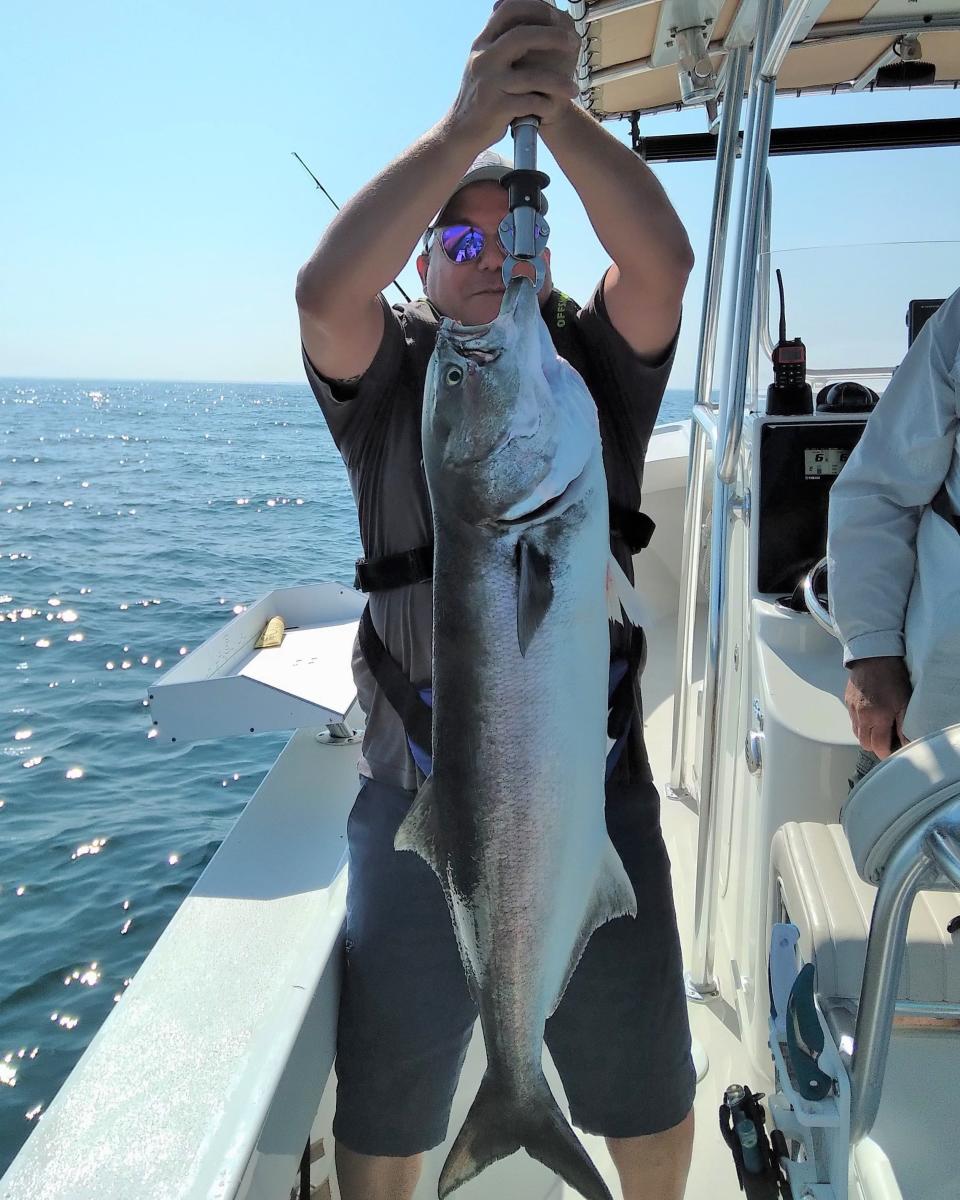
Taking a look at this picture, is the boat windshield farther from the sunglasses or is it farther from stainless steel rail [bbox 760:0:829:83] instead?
the sunglasses

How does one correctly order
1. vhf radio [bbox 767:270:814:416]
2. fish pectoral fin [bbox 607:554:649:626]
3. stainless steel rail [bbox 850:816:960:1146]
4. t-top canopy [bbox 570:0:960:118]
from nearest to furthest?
stainless steel rail [bbox 850:816:960:1146] < fish pectoral fin [bbox 607:554:649:626] < t-top canopy [bbox 570:0:960:118] < vhf radio [bbox 767:270:814:416]

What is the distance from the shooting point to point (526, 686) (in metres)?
1.50

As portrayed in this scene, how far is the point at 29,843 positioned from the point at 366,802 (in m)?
5.57

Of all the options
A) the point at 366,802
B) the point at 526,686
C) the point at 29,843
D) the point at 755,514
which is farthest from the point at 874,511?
the point at 29,843

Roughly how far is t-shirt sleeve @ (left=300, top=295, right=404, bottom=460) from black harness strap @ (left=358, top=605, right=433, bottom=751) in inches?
17.2

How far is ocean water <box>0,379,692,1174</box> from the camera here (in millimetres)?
5215

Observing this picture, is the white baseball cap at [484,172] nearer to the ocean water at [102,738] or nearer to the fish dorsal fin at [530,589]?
the fish dorsal fin at [530,589]

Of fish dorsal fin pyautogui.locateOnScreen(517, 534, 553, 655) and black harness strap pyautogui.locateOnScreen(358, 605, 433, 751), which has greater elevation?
fish dorsal fin pyautogui.locateOnScreen(517, 534, 553, 655)

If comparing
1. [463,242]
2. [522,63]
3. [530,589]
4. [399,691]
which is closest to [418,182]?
[522,63]

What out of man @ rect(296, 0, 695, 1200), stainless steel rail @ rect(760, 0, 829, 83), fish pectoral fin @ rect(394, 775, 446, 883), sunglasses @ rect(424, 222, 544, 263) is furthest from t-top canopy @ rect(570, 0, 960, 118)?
fish pectoral fin @ rect(394, 775, 446, 883)

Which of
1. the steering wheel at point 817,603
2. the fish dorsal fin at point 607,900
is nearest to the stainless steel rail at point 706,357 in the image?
the steering wheel at point 817,603

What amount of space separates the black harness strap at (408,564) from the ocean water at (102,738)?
2.39 metres

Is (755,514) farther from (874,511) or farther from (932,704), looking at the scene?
(932,704)

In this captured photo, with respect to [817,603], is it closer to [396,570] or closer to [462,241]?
[396,570]
